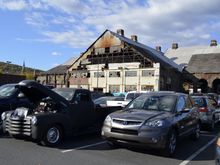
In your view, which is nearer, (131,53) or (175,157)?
(175,157)

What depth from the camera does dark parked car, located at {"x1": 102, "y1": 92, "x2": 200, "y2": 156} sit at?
8.30m

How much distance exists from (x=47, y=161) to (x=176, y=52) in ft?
223

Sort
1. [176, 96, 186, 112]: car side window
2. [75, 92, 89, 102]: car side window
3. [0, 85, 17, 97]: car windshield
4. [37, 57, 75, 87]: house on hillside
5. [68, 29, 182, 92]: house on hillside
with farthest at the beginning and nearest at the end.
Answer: [37, 57, 75, 87]: house on hillside < [68, 29, 182, 92]: house on hillside < [0, 85, 17, 97]: car windshield < [75, 92, 89, 102]: car side window < [176, 96, 186, 112]: car side window

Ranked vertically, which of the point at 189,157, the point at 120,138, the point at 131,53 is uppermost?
the point at 131,53

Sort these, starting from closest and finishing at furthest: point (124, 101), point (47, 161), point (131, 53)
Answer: point (47, 161), point (124, 101), point (131, 53)

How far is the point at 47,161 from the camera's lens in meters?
7.55

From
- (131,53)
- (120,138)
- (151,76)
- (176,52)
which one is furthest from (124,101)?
(176,52)

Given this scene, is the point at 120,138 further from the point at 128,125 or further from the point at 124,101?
the point at 124,101

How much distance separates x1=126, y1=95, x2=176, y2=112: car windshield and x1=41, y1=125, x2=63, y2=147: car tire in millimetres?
2157

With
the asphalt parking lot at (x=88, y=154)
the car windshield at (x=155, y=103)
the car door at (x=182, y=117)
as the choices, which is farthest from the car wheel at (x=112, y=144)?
the car door at (x=182, y=117)

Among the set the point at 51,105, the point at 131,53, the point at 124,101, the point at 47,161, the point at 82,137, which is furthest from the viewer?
the point at 131,53

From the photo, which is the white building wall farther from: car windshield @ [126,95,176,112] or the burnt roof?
car windshield @ [126,95,176,112]

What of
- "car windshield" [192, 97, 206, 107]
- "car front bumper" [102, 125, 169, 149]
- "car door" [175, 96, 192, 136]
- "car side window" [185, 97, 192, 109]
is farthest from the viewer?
"car windshield" [192, 97, 206, 107]

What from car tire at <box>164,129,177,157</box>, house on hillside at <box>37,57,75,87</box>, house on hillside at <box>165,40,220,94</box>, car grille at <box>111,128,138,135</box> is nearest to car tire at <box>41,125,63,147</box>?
car grille at <box>111,128,138,135</box>
